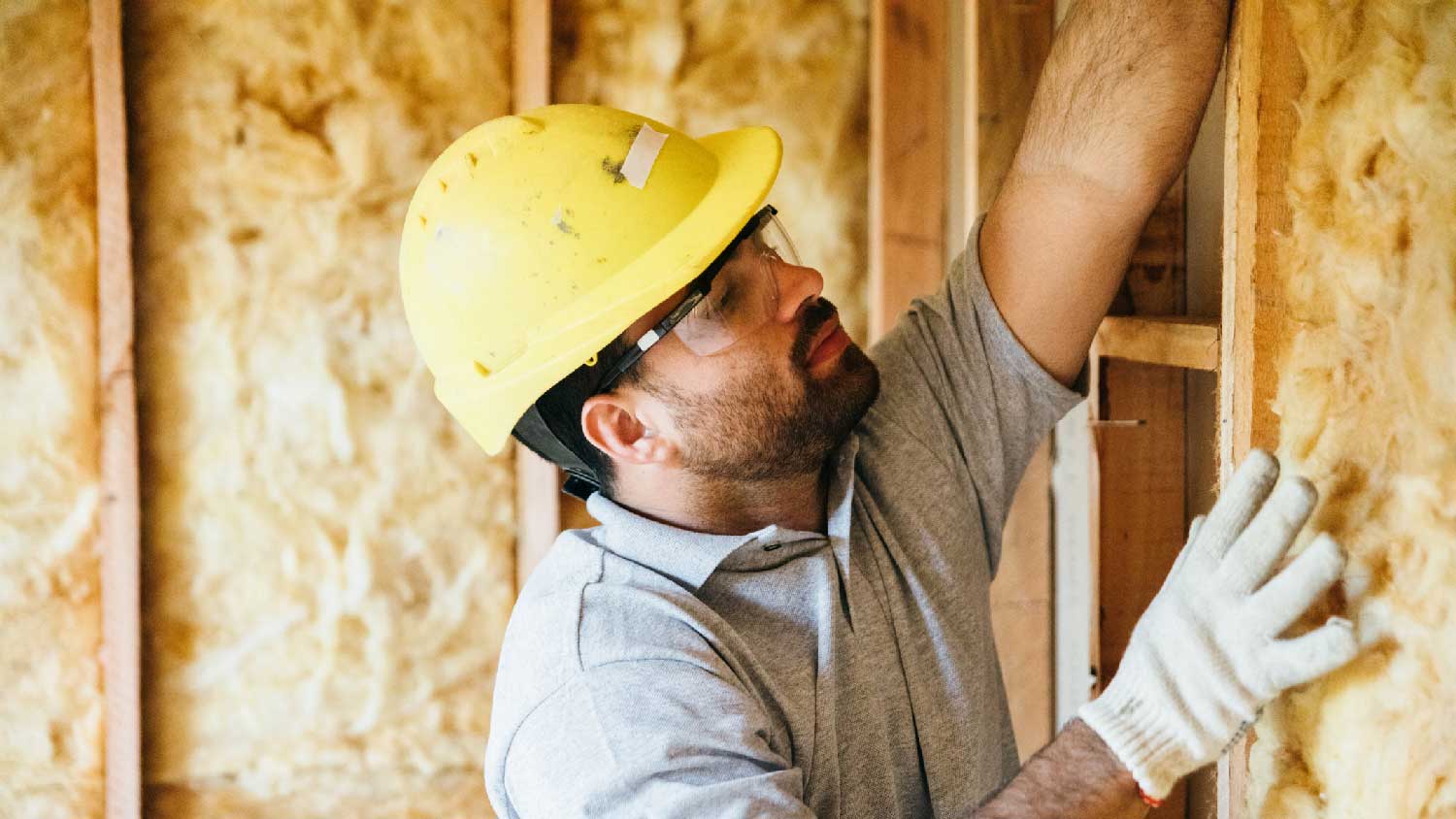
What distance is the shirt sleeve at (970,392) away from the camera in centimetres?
133

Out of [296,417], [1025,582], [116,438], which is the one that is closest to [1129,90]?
[1025,582]

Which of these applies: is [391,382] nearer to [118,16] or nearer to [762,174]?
[118,16]

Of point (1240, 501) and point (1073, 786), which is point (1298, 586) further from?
point (1073, 786)

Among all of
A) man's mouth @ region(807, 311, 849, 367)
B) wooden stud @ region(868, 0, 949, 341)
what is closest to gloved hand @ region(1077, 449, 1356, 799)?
man's mouth @ region(807, 311, 849, 367)

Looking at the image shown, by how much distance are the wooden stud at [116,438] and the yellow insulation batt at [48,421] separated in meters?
0.03

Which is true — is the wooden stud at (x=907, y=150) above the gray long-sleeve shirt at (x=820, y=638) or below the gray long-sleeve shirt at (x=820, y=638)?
above

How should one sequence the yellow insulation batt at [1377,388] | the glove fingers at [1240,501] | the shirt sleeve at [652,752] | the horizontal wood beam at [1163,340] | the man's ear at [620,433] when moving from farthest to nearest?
the man's ear at [620,433]
the horizontal wood beam at [1163,340]
the shirt sleeve at [652,752]
the glove fingers at [1240,501]
the yellow insulation batt at [1377,388]

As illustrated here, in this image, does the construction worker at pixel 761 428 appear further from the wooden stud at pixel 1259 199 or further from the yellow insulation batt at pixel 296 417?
the yellow insulation batt at pixel 296 417

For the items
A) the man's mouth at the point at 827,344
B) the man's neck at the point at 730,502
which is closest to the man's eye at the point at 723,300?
the man's mouth at the point at 827,344

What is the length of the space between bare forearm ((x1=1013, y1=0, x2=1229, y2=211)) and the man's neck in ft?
Result: 1.62

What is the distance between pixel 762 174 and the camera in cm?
127

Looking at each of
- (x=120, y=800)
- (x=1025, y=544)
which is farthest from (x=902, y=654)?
(x=120, y=800)

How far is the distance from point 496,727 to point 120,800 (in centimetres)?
125

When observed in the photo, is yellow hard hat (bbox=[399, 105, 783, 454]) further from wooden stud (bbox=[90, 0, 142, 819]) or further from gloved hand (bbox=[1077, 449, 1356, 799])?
wooden stud (bbox=[90, 0, 142, 819])
